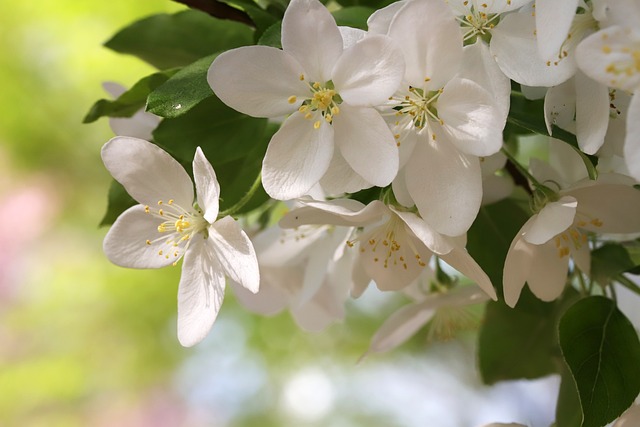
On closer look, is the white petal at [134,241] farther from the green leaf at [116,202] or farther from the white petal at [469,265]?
the white petal at [469,265]

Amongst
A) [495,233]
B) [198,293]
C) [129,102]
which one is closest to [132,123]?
[129,102]

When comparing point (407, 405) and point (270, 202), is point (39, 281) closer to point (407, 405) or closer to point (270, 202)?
point (407, 405)

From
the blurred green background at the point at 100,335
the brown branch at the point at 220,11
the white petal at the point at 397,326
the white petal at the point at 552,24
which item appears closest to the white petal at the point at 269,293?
the white petal at the point at 397,326

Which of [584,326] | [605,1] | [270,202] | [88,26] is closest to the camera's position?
[605,1]

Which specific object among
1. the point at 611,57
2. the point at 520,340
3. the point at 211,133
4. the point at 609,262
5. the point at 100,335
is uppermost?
the point at 611,57

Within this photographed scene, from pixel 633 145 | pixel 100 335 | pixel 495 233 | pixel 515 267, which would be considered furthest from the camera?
pixel 100 335

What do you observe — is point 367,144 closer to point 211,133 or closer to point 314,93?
point 314,93

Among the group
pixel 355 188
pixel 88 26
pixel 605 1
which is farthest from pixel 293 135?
pixel 88 26

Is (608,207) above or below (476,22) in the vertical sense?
below
